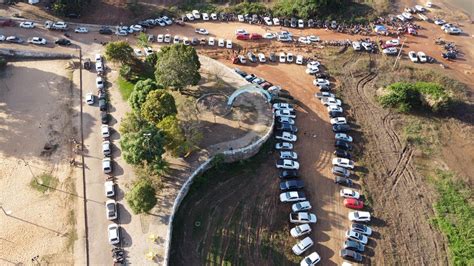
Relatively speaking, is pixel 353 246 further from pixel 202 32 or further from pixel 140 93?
pixel 202 32

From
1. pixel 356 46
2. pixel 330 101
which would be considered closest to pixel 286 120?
pixel 330 101

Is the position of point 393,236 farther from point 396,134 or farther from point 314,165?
point 396,134

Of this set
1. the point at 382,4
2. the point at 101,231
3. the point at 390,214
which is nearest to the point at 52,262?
the point at 101,231

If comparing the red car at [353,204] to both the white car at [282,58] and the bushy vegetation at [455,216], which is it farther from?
the white car at [282,58]

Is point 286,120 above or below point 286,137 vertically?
above

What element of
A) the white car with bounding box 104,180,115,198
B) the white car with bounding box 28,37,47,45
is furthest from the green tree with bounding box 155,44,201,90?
the white car with bounding box 28,37,47,45

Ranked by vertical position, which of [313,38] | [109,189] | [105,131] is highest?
[313,38]

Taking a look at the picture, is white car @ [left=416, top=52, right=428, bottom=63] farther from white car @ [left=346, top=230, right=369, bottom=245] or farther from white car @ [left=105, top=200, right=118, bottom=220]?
white car @ [left=105, top=200, right=118, bottom=220]
